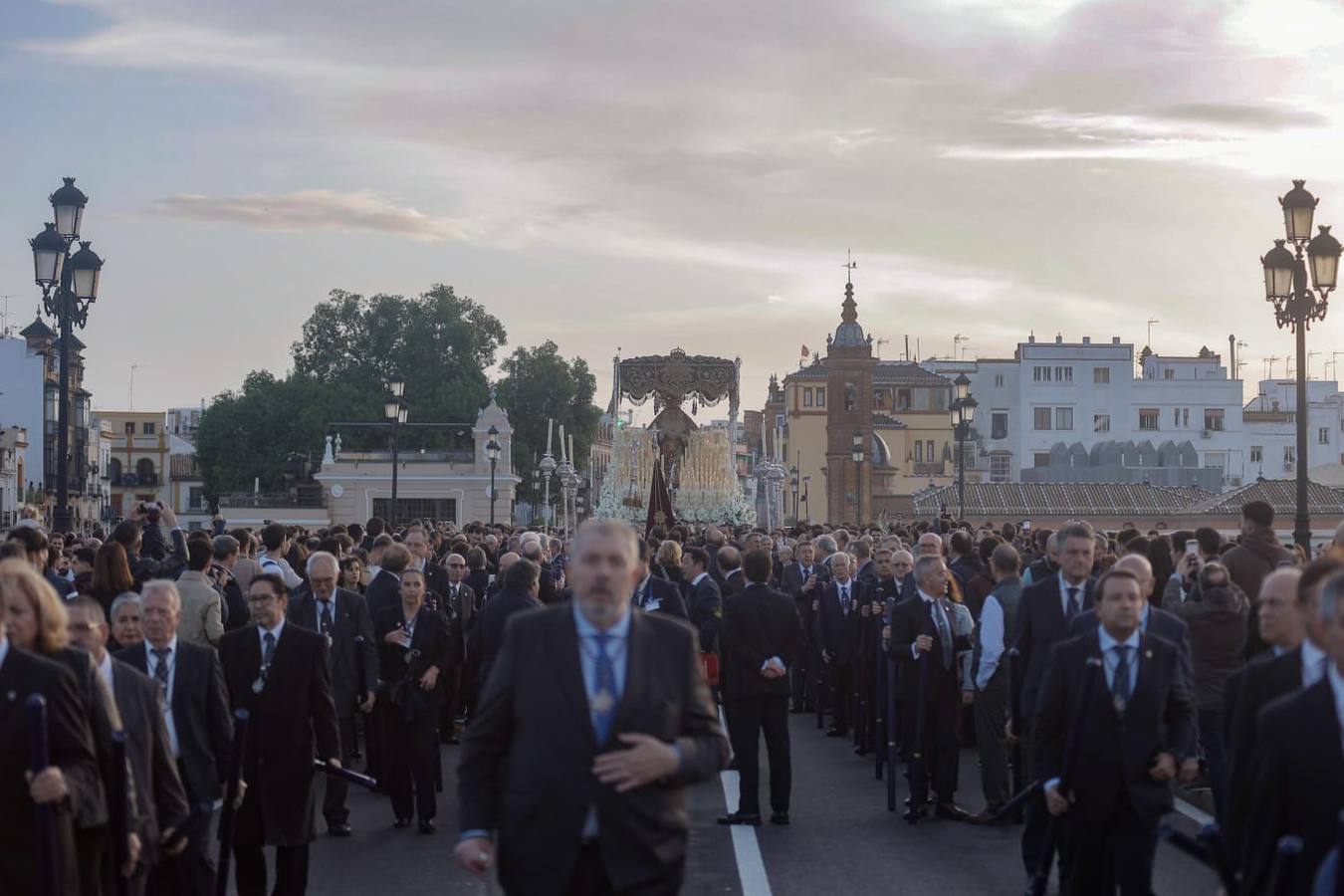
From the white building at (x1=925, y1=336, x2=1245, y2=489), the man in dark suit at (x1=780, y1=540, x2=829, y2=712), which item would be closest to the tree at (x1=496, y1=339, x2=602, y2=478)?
the white building at (x1=925, y1=336, x2=1245, y2=489)

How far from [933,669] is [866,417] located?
76.3 metres

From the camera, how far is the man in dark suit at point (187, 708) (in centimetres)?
820

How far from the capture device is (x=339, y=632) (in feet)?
40.9

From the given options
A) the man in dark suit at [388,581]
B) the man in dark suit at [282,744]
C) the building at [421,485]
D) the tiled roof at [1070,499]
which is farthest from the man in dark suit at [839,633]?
the building at [421,485]

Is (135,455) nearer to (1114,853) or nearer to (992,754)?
(992,754)

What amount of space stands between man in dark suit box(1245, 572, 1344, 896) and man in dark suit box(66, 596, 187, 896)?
3941 millimetres

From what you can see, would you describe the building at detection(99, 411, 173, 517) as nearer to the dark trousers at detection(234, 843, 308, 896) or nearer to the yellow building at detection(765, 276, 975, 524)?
the yellow building at detection(765, 276, 975, 524)

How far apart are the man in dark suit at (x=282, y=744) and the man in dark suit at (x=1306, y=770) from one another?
529 centimetres

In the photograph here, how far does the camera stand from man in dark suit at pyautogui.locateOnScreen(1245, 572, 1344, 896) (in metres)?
5.49

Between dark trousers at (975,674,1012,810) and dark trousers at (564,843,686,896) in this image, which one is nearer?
dark trousers at (564,843,686,896)

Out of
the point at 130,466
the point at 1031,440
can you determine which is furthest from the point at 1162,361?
the point at 130,466

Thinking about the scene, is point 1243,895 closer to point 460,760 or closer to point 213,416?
point 460,760

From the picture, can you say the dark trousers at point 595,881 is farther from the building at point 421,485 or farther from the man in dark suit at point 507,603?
the building at point 421,485

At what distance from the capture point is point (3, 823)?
5926 mm
